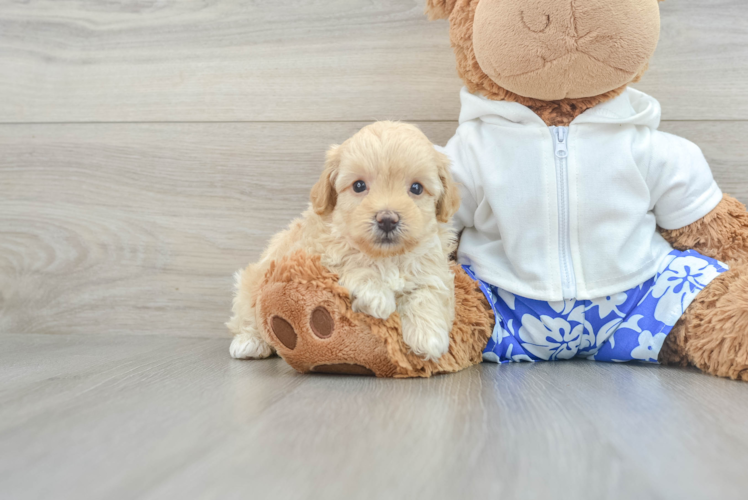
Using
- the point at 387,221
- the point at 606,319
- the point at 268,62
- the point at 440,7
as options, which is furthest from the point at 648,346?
the point at 268,62

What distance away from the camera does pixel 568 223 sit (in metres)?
0.96

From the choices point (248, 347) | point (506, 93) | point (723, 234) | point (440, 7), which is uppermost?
point (440, 7)

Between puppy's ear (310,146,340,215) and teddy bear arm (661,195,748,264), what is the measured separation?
625mm

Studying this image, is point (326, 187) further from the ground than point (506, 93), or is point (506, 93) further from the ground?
point (506, 93)

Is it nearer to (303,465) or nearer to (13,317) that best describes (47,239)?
(13,317)

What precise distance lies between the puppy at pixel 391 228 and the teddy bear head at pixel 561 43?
185mm

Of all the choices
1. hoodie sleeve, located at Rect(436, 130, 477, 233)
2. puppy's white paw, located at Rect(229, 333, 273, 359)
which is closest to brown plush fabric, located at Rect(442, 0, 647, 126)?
hoodie sleeve, located at Rect(436, 130, 477, 233)

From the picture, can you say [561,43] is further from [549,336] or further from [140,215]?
[140,215]

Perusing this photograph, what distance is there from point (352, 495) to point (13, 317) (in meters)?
1.23

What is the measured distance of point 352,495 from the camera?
0.46 m

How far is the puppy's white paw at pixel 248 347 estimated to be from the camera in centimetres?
107

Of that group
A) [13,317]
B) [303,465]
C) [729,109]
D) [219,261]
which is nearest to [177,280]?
[219,261]

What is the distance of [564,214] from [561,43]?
270 mm

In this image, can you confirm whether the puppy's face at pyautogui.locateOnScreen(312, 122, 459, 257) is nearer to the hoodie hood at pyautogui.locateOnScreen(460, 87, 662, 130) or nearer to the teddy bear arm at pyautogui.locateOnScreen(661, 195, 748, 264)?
the hoodie hood at pyautogui.locateOnScreen(460, 87, 662, 130)
